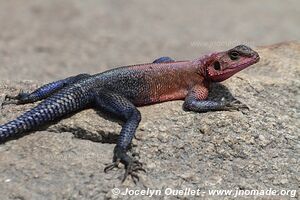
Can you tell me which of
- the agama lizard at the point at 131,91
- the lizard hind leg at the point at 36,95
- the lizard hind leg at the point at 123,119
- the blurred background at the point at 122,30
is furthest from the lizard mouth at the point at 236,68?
the blurred background at the point at 122,30

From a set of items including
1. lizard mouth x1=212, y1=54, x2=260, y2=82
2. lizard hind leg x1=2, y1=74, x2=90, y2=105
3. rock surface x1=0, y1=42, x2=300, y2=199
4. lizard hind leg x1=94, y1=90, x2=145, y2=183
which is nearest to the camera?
rock surface x1=0, y1=42, x2=300, y2=199

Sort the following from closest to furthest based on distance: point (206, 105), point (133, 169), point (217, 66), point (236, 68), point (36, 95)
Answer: point (133, 169), point (206, 105), point (36, 95), point (236, 68), point (217, 66)

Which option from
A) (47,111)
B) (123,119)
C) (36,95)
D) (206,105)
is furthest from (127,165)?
(36,95)

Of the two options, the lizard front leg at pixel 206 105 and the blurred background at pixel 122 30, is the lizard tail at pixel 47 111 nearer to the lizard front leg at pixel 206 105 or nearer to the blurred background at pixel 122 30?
the lizard front leg at pixel 206 105

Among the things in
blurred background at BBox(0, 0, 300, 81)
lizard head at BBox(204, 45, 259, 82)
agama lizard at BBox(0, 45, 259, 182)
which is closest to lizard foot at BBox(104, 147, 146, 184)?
agama lizard at BBox(0, 45, 259, 182)

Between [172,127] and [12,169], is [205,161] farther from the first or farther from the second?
[12,169]

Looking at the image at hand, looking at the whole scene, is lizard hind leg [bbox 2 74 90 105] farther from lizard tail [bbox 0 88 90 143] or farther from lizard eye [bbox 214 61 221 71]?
lizard eye [bbox 214 61 221 71]

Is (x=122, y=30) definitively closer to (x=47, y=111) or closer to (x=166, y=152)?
(x=47, y=111)

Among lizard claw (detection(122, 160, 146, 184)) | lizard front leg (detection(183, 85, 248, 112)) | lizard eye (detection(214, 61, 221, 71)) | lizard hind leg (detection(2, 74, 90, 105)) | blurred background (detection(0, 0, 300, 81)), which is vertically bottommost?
blurred background (detection(0, 0, 300, 81))
